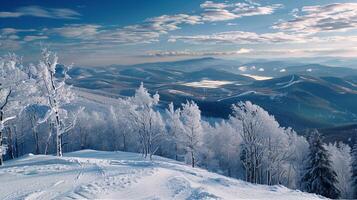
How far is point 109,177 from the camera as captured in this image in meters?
28.7

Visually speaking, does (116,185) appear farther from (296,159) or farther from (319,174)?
(296,159)

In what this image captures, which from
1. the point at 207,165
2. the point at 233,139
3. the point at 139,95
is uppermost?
the point at 139,95

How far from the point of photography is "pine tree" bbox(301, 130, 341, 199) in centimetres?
5234

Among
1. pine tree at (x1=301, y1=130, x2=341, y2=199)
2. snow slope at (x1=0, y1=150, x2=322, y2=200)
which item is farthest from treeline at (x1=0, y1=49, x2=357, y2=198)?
snow slope at (x1=0, y1=150, x2=322, y2=200)

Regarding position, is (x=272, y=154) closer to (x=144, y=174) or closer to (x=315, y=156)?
(x=315, y=156)

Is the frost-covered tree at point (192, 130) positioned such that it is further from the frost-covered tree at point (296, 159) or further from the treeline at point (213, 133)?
the frost-covered tree at point (296, 159)

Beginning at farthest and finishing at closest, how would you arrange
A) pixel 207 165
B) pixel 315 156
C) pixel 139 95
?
pixel 207 165 → pixel 139 95 → pixel 315 156

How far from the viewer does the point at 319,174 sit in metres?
53.0

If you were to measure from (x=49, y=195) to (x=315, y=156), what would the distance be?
42060 millimetres

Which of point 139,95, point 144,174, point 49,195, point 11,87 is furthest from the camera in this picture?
point 139,95

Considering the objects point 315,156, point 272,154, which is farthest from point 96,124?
point 315,156

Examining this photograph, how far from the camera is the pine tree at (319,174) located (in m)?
52.3

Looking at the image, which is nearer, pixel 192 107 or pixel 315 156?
pixel 315 156

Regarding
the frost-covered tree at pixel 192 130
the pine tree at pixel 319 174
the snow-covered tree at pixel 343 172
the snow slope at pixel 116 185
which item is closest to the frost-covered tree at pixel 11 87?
the snow slope at pixel 116 185
